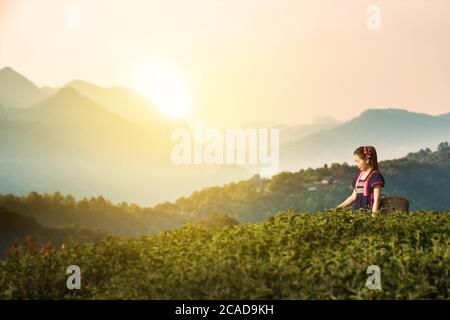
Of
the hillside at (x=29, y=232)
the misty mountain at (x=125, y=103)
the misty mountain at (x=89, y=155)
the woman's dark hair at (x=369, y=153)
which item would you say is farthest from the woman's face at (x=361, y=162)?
the misty mountain at (x=125, y=103)

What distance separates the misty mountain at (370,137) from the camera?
88.7ft

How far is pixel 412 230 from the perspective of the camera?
31.0ft

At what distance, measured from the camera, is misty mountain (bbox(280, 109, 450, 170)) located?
2703cm

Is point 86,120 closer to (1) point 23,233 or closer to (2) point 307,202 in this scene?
(2) point 307,202

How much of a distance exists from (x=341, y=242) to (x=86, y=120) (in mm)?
30991

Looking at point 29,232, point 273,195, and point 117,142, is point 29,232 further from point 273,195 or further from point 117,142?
point 117,142

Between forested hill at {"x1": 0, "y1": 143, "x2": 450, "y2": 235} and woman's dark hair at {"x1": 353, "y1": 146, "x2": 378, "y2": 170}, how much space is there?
962 cm

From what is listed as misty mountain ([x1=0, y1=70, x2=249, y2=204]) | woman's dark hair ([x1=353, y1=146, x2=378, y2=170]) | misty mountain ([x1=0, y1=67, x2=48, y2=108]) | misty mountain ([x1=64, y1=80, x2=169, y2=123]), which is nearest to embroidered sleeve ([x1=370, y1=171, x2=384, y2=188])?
woman's dark hair ([x1=353, y1=146, x2=378, y2=170])

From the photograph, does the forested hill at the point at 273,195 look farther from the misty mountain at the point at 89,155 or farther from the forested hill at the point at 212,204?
the misty mountain at the point at 89,155

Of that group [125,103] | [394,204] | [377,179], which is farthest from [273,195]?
[377,179]

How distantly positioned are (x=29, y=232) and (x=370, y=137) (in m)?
21.6

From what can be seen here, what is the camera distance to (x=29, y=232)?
19453 mm

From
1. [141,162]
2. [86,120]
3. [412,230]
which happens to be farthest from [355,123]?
[412,230]

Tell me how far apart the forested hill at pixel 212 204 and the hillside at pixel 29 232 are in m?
1.00
